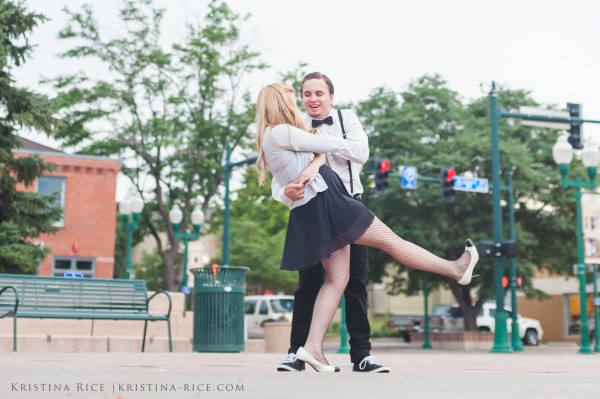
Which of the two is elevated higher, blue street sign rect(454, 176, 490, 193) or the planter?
blue street sign rect(454, 176, 490, 193)

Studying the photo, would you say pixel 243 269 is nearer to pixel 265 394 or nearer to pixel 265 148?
pixel 265 148

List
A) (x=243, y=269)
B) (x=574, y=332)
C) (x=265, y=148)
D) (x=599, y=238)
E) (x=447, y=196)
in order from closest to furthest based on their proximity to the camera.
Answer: (x=265, y=148), (x=243, y=269), (x=599, y=238), (x=447, y=196), (x=574, y=332)

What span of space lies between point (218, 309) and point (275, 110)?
8064mm

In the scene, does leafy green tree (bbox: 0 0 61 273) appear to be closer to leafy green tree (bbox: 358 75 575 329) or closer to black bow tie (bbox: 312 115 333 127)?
leafy green tree (bbox: 358 75 575 329)

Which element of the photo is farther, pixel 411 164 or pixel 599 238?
pixel 411 164

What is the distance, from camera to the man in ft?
20.4

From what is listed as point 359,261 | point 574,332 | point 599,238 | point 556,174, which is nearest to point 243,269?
point 359,261

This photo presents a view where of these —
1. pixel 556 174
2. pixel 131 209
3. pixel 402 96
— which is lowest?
pixel 131 209

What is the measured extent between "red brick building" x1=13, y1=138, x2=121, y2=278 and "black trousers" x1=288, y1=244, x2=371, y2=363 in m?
35.5

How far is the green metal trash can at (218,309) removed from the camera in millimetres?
13680

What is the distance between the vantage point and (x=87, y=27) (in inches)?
1543

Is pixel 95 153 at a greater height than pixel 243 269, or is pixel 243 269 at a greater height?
pixel 95 153

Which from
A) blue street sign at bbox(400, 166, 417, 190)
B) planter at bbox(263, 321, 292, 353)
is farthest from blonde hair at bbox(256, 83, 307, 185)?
blue street sign at bbox(400, 166, 417, 190)

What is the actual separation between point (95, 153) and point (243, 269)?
87.0ft
